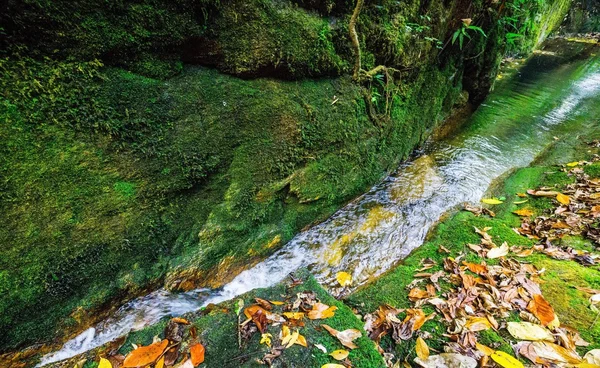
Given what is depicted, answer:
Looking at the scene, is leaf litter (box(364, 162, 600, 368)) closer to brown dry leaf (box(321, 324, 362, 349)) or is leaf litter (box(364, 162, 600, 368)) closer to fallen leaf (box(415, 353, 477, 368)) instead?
fallen leaf (box(415, 353, 477, 368))

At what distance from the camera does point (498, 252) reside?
288 centimetres

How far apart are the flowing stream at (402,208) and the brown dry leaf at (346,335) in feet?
4.62

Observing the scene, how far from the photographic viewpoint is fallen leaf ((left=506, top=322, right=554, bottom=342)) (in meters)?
1.95

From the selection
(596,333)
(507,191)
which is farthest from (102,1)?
(507,191)

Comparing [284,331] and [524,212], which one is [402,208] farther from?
[284,331]

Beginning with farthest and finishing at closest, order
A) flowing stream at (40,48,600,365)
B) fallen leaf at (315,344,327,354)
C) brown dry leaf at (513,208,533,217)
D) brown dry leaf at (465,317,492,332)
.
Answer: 1. brown dry leaf at (513,208,533,217)
2. flowing stream at (40,48,600,365)
3. brown dry leaf at (465,317,492,332)
4. fallen leaf at (315,344,327,354)

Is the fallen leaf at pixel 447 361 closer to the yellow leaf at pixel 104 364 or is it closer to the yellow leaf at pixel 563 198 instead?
the yellow leaf at pixel 104 364

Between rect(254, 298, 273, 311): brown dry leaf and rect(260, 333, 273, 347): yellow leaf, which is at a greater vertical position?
rect(260, 333, 273, 347): yellow leaf

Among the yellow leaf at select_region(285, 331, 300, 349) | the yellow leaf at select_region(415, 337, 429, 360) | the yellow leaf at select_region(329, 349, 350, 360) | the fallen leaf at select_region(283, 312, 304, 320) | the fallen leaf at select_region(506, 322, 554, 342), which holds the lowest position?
the fallen leaf at select_region(506, 322, 554, 342)

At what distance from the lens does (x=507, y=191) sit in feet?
14.8

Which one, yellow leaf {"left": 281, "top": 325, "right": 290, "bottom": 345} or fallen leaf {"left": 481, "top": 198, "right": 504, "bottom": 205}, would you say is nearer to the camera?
yellow leaf {"left": 281, "top": 325, "right": 290, "bottom": 345}

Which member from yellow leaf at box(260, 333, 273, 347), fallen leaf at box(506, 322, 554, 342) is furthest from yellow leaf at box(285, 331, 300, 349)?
fallen leaf at box(506, 322, 554, 342)

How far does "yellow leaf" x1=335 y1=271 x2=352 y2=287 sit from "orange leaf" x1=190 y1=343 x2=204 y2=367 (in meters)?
1.94

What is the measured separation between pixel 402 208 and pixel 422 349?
2777mm
